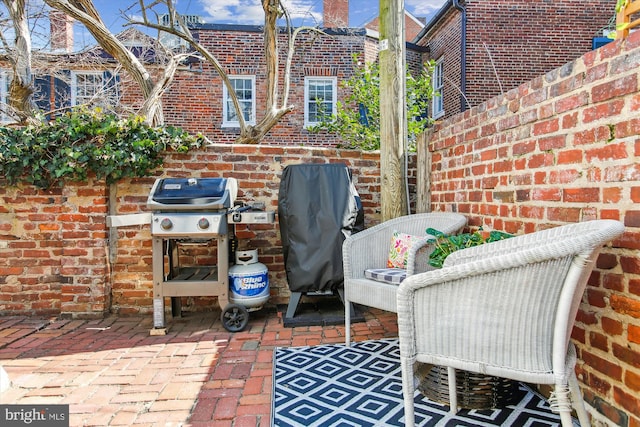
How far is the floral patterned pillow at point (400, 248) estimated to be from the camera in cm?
289

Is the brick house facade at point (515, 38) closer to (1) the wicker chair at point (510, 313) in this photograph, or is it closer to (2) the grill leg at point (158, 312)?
(2) the grill leg at point (158, 312)

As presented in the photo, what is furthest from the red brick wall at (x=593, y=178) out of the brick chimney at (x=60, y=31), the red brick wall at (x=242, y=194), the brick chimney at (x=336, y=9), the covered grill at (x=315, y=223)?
the brick chimney at (x=336, y=9)

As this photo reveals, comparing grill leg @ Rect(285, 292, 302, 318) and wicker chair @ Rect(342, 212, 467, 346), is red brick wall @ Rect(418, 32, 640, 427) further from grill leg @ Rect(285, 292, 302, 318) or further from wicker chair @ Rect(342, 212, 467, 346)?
grill leg @ Rect(285, 292, 302, 318)

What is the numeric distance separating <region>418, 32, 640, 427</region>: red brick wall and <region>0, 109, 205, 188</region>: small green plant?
9.12 ft

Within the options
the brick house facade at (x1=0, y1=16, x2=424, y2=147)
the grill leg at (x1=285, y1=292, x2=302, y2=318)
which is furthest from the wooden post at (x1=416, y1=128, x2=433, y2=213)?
the brick house facade at (x1=0, y1=16, x2=424, y2=147)

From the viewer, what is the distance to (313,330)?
3168 mm

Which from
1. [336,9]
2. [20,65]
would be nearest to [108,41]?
[20,65]

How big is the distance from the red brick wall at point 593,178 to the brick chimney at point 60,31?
254 inches

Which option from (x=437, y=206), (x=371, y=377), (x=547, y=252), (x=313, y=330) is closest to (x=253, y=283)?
(x=313, y=330)

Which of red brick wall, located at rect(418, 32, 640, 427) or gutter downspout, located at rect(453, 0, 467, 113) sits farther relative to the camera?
gutter downspout, located at rect(453, 0, 467, 113)

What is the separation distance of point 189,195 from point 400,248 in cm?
160

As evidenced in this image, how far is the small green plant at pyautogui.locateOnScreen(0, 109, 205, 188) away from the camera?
334cm

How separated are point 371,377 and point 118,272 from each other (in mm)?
2469

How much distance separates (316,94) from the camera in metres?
9.24
